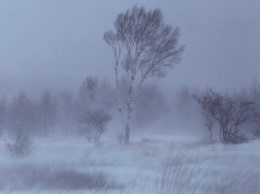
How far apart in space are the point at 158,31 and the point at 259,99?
28558 mm

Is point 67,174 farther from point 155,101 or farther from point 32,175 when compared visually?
point 155,101

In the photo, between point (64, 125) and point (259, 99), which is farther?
point (64, 125)

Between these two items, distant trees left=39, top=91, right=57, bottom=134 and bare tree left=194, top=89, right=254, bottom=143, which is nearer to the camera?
A: bare tree left=194, top=89, right=254, bottom=143

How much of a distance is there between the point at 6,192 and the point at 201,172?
441 cm

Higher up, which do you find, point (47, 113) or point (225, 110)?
point (47, 113)

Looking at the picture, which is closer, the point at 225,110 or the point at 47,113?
the point at 225,110

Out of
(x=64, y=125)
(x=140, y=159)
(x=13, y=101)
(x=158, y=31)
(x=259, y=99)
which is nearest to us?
(x=140, y=159)

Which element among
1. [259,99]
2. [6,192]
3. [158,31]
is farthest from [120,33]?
[259,99]

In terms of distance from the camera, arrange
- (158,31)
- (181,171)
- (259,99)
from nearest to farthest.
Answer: (181,171) < (158,31) < (259,99)

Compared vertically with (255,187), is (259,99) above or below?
above

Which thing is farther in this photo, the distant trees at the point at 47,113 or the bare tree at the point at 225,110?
the distant trees at the point at 47,113

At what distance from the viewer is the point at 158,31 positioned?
952 inches

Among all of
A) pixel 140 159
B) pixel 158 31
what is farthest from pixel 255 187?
pixel 158 31

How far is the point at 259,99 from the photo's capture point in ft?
158
